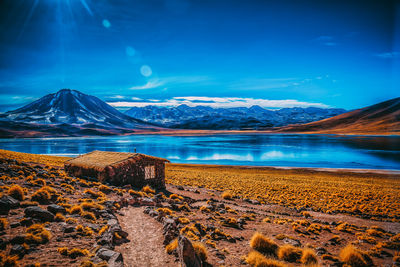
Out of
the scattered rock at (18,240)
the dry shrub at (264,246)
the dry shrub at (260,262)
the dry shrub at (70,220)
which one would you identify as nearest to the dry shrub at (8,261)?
the scattered rock at (18,240)

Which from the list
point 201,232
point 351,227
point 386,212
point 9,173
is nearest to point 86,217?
point 201,232

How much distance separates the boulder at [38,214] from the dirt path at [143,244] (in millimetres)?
2746

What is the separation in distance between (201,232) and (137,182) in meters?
10.5

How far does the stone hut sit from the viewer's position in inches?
673

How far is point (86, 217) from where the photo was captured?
29.4 feet

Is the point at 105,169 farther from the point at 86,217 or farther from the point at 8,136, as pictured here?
the point at 8,136

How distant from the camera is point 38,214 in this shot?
24.7 feet

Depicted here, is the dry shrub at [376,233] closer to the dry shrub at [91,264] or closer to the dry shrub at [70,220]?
the dry shrub at [91,264]

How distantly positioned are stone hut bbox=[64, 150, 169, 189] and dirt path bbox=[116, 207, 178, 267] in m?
6.63

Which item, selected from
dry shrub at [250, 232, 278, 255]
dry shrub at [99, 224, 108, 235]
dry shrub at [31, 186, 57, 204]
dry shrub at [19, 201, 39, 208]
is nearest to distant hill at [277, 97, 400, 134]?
dry shrub at [250, 232, 278, 255]

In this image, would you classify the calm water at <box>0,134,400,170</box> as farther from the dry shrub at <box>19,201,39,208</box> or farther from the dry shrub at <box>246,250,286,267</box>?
the dry shrub at <box>19,201,39,208</box>

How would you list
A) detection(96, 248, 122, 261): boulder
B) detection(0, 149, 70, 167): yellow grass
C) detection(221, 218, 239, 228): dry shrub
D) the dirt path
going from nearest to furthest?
detection(96, 248, 122, 261): boulder, the dirt path, detection(221, 218, 239, 228): dry shrub, detection(0, 149, 70, 167): yellow grass

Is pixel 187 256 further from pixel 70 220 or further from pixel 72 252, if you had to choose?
pixel 70 220

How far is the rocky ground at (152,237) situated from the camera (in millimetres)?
6074
